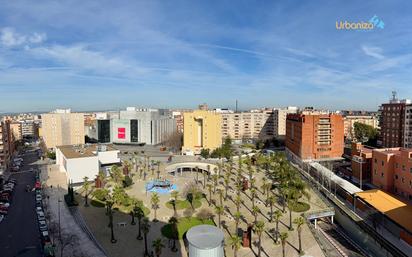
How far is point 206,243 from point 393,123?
62602mm

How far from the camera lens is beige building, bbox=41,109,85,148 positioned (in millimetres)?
83688

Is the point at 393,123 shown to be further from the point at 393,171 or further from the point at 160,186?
the point at 160,186

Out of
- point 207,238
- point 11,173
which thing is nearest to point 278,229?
point 207,238

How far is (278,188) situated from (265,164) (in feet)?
49.9

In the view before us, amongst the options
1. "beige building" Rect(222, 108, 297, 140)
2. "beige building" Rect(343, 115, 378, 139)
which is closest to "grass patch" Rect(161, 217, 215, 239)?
"beige building" Rect(222, 108, 297, 140)

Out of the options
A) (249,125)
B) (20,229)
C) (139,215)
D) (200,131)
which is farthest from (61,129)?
(139,215)

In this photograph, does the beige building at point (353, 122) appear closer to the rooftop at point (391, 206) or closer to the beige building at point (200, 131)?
the beige building at point (200, 131)

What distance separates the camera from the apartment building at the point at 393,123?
2343 inches

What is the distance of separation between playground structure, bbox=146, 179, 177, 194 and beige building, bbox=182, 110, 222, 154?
1068 inches

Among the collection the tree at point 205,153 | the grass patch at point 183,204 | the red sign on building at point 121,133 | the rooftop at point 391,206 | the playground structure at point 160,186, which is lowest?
the grass patch at point 183,204

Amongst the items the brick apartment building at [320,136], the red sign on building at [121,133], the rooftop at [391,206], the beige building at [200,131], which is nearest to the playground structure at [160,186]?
the rooftop at [391,206]

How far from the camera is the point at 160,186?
158ft

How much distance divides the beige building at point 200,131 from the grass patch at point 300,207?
39.5 m

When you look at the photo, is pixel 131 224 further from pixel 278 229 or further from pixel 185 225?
pixel 278 229
